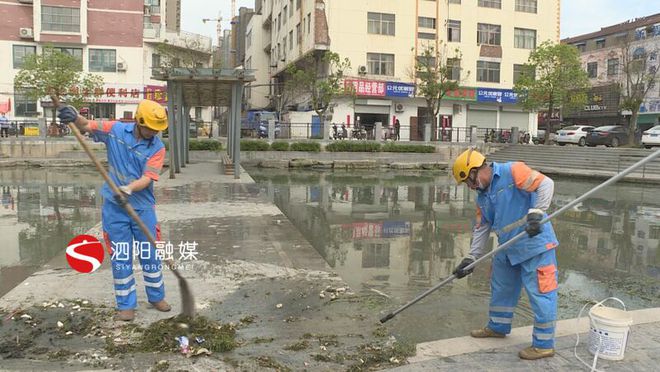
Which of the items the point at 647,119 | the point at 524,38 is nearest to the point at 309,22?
the point at 524,38

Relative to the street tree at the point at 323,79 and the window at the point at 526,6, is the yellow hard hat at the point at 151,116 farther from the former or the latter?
the window at the point at 526,6

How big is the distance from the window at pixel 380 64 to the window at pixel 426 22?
2899 millimetres

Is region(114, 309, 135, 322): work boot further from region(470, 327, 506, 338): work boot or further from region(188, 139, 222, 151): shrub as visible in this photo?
region(188, 139, 222, 151): shrub

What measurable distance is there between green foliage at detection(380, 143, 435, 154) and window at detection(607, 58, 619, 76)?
21.3 metres

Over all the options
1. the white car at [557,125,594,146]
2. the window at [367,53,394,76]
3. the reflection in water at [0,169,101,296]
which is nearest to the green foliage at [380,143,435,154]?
the white car at [557,125,594,146]

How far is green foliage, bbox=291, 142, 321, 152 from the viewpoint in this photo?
81.3ft

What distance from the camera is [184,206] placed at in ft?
30.4

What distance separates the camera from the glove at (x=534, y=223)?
127 inches

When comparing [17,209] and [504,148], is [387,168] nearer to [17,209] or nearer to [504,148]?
[504,148]

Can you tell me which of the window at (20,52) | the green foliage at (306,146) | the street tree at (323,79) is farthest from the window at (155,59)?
the green foliage at (306,146)

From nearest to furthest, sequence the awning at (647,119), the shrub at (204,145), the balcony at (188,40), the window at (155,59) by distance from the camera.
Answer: the shrub at (204,145) → the window at (155,59) → the balcony at (188,40) → the awning at (647,119)

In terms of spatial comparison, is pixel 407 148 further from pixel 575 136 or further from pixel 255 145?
pixel 575 136

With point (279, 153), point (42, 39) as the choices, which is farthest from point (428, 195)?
point (42, 39)

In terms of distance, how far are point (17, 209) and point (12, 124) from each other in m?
21.1
